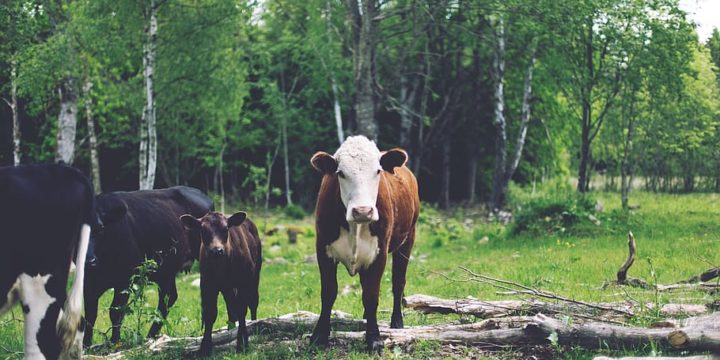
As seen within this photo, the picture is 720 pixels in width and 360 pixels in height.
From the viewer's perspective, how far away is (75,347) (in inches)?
227

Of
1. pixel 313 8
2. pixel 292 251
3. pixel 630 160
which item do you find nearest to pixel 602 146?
pixel 630 160

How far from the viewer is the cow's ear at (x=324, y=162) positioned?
6.73 metres

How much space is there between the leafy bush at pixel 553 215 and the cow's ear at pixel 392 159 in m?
10.0

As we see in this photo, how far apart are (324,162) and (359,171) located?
51 cm

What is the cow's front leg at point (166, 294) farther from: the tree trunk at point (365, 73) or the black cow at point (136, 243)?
the tree trunk at point (365, 73)

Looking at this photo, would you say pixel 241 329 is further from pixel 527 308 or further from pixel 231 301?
pixel 527 308

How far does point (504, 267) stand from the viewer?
1235 centimetres

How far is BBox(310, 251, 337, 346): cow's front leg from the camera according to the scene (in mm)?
6566

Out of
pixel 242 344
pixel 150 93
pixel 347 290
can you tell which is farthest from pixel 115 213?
pixel 150 93

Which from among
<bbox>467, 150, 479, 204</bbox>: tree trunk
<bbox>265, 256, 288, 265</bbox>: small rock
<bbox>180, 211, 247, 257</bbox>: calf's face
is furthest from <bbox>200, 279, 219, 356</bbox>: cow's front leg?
<bbox>467, 150, 479, 204</bbox>: tree trunk

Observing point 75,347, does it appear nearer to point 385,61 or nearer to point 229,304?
point 229,304

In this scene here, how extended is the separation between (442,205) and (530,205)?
14.4 meters

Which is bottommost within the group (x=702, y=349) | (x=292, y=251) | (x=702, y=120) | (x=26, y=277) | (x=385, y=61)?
(x=292, y=251)

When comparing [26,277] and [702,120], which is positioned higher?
[702,120]
